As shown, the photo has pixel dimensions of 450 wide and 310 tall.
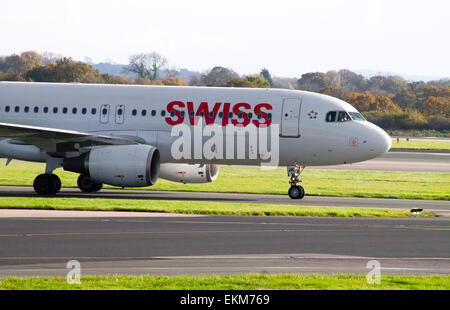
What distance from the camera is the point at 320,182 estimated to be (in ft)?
125

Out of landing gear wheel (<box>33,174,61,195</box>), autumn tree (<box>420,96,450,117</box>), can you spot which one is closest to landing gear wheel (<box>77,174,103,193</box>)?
landing gear wheel (<box>33,174,61,195</box>)

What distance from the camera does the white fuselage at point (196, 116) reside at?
1156 inches

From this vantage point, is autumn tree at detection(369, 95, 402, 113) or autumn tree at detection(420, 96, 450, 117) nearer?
autumn tree at detection(420, 96, 450, 117)

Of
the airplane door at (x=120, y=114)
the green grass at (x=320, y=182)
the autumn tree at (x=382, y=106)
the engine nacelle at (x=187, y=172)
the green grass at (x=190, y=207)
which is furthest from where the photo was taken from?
the autumn tree at (x=382, y=106)

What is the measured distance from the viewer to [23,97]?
31234 millimetres

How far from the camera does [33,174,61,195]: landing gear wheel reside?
29.1m

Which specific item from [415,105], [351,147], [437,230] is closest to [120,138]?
[351,147]

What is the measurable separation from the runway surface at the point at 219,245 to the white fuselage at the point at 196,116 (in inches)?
258

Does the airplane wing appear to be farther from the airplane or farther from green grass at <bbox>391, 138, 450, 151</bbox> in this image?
green grass at <bbox>391, 138, 450, 151</bbox>

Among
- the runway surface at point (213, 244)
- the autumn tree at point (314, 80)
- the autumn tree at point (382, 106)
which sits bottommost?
the runway surface at point (213, 244)

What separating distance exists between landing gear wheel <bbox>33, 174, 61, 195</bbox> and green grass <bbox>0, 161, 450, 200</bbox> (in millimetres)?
4362

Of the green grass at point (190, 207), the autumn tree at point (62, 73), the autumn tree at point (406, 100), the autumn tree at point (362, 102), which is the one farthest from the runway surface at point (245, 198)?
the autumn tree at point (406, 100)

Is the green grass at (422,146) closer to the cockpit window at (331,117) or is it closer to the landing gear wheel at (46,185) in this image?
the cockpit window at (331,117)

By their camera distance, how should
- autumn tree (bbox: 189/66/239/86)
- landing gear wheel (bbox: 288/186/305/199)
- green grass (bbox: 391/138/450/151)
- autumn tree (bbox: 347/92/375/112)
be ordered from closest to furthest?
landing gear wheel (bbox: 288/186/305/199) < green grass (bbox: 391/138/450/151) < autumn tree (bbox: 347/92/375/112) < autumn tree (bbox: 189/66/239/86)
